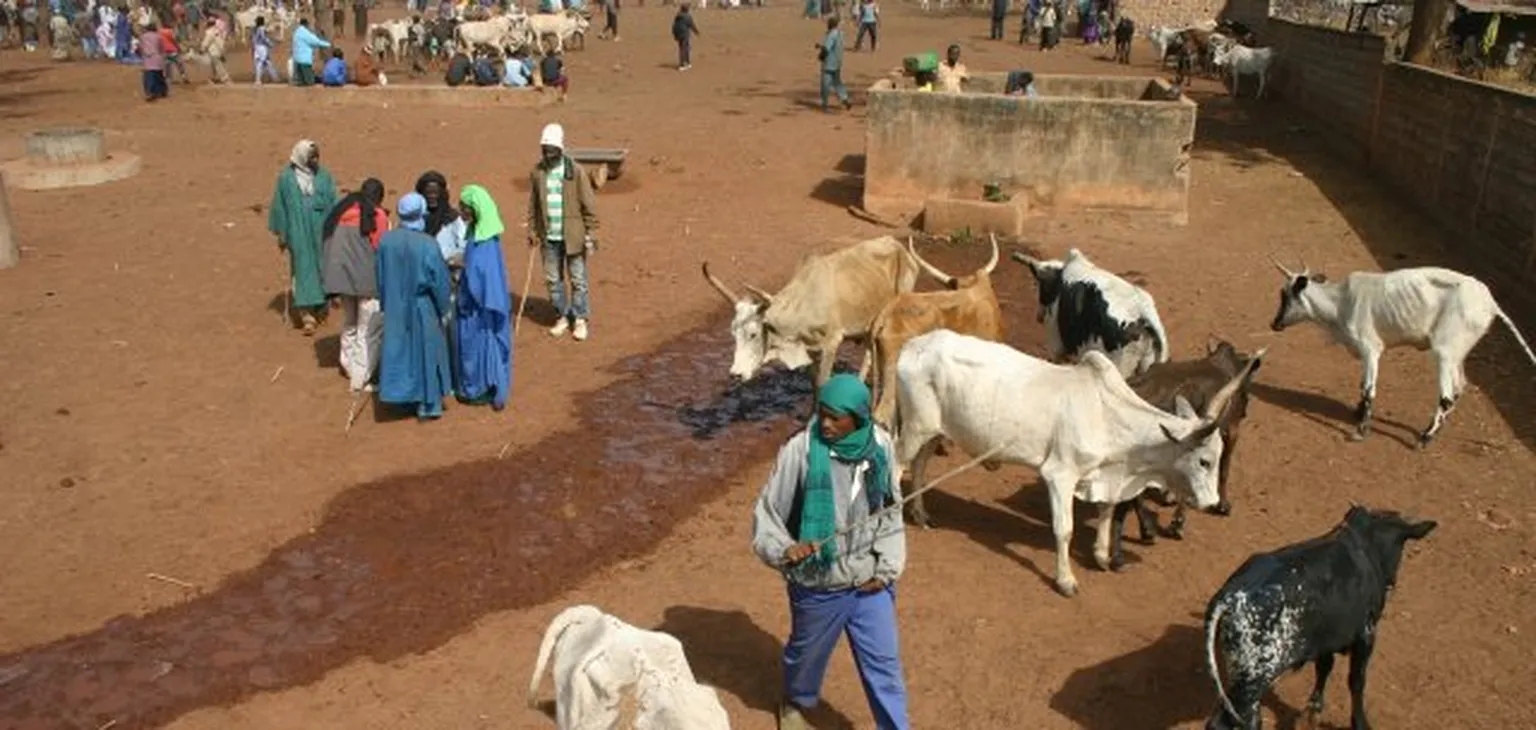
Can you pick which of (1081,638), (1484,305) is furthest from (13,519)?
(1484,305)

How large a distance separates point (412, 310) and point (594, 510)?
2251 mm

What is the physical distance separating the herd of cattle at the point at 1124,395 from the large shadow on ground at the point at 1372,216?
0.94 meters

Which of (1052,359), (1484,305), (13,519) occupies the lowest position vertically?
(13,519)

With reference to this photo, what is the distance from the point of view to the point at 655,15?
41.9 m

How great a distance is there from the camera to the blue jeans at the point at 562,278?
10117mm

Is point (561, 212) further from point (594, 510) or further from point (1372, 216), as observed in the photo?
point (1372, 216)

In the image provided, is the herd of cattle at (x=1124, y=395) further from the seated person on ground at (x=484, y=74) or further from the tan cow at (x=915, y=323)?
the seated person on ground at (x=484, y=74)

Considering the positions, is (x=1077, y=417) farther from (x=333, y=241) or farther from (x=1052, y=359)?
(x=333, y=241)

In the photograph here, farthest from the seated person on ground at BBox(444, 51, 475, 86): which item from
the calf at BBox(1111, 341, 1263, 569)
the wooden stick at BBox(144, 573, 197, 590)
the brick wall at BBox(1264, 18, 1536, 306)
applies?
the calf at BBox(1111, 341, 1263, 569)

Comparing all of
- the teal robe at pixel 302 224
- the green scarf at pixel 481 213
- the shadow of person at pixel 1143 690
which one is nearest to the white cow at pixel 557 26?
the teal robe at pixel 302 224

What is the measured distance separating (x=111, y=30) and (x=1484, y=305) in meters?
33.6

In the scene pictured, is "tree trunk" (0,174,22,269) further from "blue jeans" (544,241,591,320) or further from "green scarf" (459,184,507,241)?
"green scarf" (459,184,507,241)

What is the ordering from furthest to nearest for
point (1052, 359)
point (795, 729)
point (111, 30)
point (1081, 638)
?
point (111, 30) → point (1052, 359) → point (1081, 638) → point (795, 729)

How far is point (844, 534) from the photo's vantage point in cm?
450
